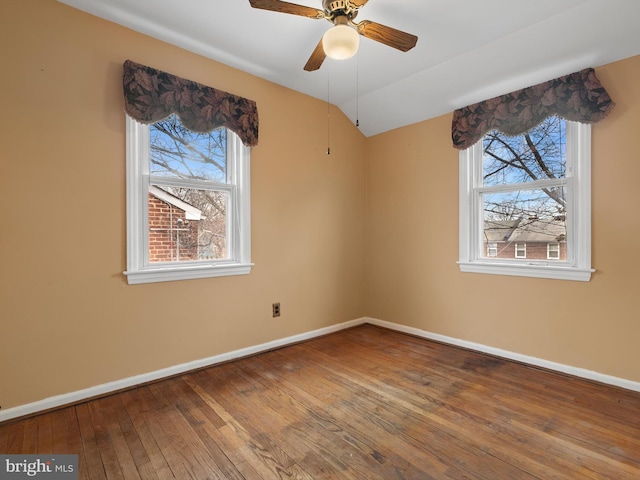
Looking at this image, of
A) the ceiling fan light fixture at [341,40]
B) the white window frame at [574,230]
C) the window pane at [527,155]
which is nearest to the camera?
the ceiling fan light fixture at [341,40]

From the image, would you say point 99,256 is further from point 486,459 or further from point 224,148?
point 486,459

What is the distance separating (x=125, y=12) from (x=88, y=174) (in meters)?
1.12

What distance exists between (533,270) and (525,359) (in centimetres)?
77

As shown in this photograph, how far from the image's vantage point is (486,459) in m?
1.59

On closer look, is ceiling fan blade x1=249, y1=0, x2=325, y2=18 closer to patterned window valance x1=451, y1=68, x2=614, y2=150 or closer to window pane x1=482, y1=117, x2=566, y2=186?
patterned window valance x1=451, y1=68, x2=614, y2=150

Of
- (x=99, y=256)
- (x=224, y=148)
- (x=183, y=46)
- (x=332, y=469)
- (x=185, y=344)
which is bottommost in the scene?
(x=332, y=469)

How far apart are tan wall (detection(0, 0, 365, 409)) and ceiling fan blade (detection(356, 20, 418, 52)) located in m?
1.39

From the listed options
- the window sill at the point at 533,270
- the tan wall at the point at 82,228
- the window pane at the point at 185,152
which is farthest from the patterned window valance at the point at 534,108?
the window pane at the point at 185,152

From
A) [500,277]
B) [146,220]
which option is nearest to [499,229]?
[500,277]

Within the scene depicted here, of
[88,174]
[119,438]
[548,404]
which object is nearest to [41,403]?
[119,438]

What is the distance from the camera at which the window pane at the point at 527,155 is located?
2.65 meters

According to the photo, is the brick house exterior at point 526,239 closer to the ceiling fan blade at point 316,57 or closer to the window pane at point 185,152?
the ceiling fan blade at point 316,57

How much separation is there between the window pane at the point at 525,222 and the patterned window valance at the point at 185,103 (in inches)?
91.7

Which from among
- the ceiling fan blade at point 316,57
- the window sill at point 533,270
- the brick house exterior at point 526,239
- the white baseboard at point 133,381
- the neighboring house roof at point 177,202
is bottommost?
the white baseboard at point 133,381
